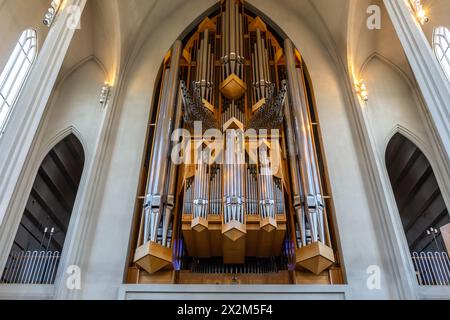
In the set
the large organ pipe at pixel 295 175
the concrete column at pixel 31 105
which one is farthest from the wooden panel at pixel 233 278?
the concrete column at pixel 31 105

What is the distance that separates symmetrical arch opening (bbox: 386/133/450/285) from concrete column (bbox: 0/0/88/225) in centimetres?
901

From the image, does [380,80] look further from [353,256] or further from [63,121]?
[63,121]

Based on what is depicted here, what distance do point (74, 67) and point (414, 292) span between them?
9.70 meters

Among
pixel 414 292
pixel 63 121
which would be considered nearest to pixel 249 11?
pixel 63 121

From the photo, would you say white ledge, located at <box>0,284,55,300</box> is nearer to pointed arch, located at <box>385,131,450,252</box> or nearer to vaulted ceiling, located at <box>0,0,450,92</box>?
vaulted ceiling, located at <box>0,0,450,92</box>

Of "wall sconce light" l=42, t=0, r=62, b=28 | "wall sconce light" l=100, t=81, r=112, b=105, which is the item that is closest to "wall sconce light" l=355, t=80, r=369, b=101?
"wall sconce light" l=100, t=81, r=112, b=105

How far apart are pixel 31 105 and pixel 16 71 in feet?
8.97

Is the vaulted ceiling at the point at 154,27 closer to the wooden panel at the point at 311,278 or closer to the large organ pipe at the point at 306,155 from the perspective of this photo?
the large organ pipe at the point at 306,155

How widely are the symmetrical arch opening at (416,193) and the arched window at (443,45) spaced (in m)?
2.83

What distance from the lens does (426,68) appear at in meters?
5.92

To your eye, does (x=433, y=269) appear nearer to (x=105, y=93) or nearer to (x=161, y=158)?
(x=161, y=158)

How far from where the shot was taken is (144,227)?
6.94 meters

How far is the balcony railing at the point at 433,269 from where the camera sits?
23.3 ft

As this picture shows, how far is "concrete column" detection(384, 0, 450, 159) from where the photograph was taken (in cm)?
547
